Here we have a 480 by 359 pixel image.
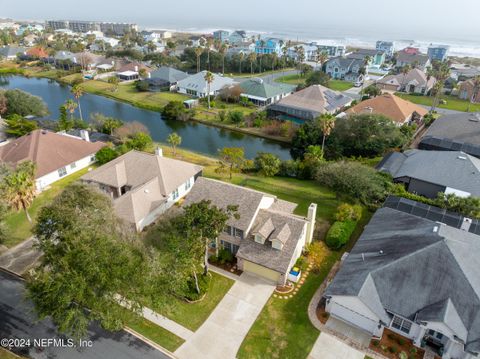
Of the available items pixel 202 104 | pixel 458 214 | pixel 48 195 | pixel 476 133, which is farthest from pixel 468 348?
pixel 202 104

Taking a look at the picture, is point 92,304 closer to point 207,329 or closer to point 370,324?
point 207,329

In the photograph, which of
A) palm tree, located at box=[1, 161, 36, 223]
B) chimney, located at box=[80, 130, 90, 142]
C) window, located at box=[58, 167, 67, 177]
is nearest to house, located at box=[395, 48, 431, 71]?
chimney, located at box=[80, 130, 90, 142]


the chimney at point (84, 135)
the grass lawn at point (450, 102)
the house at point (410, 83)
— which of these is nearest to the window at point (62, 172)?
the chimney at point (84, 135)

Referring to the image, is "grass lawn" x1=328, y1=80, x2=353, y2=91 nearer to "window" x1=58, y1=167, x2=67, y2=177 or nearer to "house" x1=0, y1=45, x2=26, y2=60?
"window" x1=58, y1=167, x2=67, y2=177

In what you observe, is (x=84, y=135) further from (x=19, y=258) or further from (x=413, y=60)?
(x=413, y=60)

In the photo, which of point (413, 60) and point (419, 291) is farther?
point (413, 60)

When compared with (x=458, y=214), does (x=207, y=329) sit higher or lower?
lower

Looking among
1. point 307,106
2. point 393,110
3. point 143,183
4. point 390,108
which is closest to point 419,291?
point 143,183
